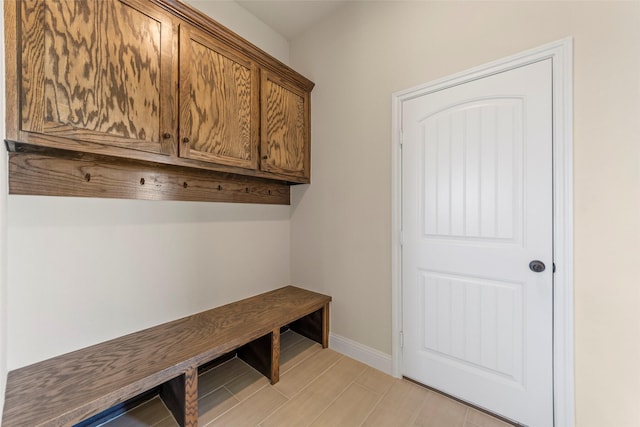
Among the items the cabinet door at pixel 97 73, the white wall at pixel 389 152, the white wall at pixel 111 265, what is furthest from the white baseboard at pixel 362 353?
the cabinet door at pixel 97 73

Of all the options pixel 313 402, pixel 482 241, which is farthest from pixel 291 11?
pixel 313 402

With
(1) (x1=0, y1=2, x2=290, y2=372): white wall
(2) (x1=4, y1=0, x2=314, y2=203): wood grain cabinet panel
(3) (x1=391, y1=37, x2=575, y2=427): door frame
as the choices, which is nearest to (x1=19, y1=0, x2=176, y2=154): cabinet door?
(2) (x1=4, y1=0, x2=314, y2=203): wood grain cabinet panel

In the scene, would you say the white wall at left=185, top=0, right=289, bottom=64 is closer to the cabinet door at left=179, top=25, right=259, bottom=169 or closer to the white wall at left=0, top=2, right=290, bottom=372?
the white wall at left=0, top=2, right=290, bottom=372

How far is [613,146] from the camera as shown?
45.8 inches

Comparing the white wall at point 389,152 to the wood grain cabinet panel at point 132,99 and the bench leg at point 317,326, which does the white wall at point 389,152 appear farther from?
the wood grain cabinet panel at point 132,99

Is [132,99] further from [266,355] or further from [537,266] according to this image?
[537,266]

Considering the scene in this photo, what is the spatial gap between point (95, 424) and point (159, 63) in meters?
1.97

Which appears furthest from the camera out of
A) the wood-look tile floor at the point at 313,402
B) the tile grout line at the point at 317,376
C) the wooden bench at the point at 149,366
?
the tile grout line at the point at 317,376

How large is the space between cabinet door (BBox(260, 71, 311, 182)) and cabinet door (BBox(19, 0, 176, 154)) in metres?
0.66

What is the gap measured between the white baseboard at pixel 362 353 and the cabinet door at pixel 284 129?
55.1 inches

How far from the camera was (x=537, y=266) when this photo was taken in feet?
4.37

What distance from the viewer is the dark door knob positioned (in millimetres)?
1323

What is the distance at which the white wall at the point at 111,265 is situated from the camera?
119 cm

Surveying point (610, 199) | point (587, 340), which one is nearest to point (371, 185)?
point (610, 199)
